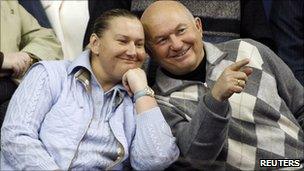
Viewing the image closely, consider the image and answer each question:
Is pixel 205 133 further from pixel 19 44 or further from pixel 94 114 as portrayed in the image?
pixel 19 44

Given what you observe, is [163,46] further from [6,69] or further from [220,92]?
[6,69]

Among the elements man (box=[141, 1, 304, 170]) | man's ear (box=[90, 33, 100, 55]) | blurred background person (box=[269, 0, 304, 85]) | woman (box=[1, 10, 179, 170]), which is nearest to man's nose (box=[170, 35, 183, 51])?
man (box=[141, 1, 304, 170])

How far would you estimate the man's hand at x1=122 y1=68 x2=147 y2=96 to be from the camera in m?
1.13

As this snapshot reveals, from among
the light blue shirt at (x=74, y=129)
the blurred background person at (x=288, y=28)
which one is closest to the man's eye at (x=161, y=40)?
the light blue shirt at (x=74, y=129)

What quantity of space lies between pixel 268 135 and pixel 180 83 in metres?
0.28

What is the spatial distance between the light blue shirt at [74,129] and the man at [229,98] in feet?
0.30

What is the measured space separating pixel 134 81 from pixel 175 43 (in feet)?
0.62

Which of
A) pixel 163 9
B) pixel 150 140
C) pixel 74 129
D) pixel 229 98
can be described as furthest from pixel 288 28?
pixel 74 129

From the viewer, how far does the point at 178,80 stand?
1267mm

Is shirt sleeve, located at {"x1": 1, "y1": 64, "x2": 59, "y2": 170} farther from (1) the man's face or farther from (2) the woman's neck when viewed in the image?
(1) the man's face

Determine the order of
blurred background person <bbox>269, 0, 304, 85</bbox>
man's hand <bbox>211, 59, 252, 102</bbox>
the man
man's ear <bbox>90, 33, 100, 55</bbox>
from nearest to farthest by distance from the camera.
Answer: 1. man's hand <bbox>211, 59, 252, 102</bbox>
2. the man
3. man's ear <bbox>90, 33, 100, 55</bbox>
4. blurred background person <bbox>269, 0, 304, 85</bbox>

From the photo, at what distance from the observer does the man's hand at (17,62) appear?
128 centimetres

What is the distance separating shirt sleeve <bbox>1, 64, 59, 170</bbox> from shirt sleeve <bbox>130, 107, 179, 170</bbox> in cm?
20

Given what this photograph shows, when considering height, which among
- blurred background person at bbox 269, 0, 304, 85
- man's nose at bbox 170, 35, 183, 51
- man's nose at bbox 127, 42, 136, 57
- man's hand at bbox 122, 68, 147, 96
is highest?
man's nose at bbox 127, 42, 136, 57
